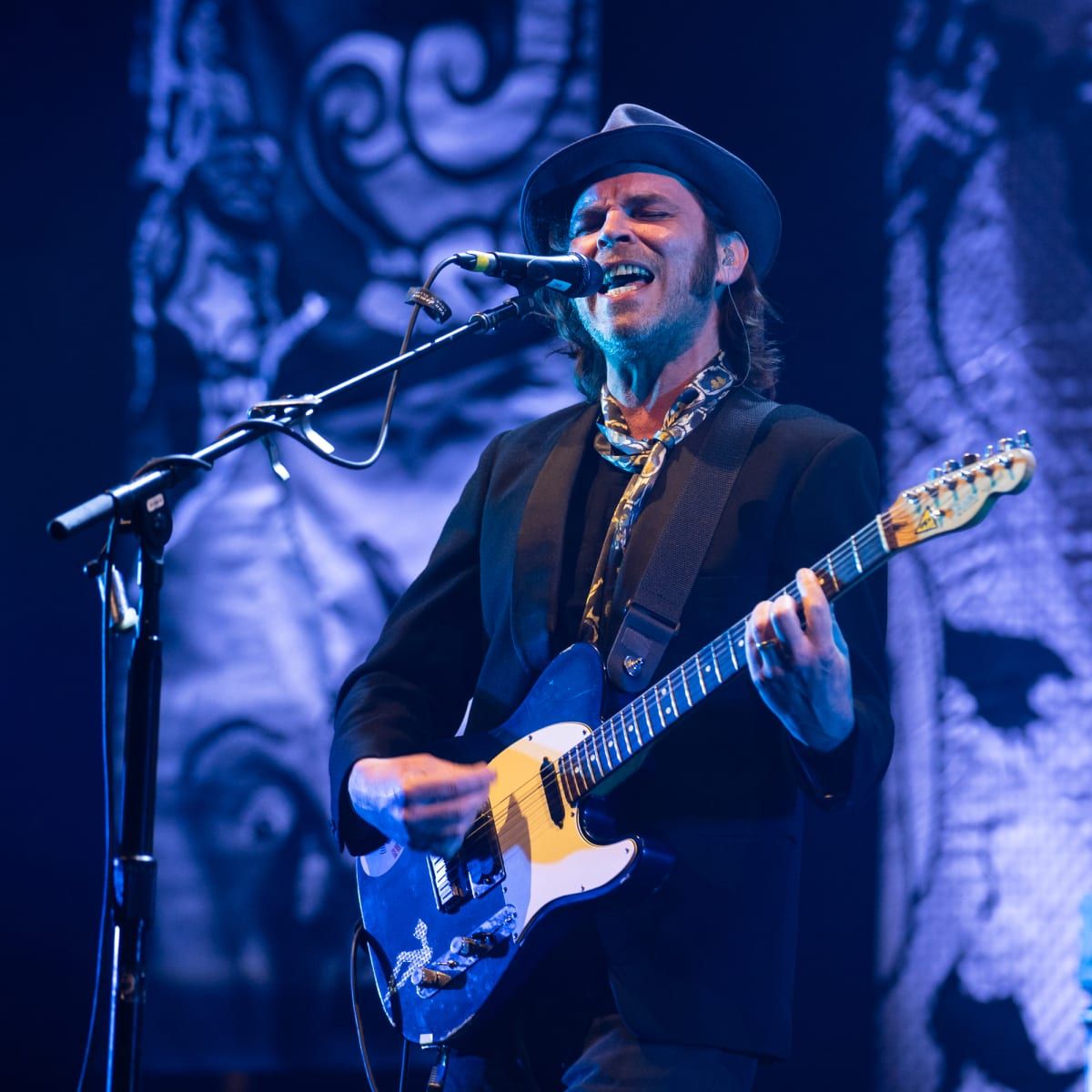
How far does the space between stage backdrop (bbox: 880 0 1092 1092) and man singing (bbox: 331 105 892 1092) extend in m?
0.70

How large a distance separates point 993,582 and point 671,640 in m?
1.36

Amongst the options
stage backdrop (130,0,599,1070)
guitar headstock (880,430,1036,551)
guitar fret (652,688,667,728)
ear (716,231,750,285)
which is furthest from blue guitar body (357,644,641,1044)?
stage backdrop (130,0,599,1070)

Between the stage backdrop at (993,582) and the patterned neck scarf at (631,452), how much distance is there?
0.98 metres

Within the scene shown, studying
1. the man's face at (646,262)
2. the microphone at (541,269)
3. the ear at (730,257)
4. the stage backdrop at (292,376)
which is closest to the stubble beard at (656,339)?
the man's face at (646,262)

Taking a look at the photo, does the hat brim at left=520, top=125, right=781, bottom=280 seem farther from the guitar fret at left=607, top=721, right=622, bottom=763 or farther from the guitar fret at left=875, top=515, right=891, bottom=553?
the guitar fret at left=607, top=721, right=622, bottom=763

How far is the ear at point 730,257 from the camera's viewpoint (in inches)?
113

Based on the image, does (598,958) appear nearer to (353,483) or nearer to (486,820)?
(486,820)

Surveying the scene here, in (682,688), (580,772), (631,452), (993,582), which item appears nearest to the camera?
(682,688)

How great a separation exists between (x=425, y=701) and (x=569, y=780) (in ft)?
1.88

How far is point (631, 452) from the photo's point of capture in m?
2.57

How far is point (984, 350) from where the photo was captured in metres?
3.33

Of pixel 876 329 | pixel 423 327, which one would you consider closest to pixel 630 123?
pixel 876 329

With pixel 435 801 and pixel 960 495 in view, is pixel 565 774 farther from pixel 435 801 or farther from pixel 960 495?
pixel 960 495

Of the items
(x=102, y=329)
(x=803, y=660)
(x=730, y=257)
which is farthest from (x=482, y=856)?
(x=102, y=329)
